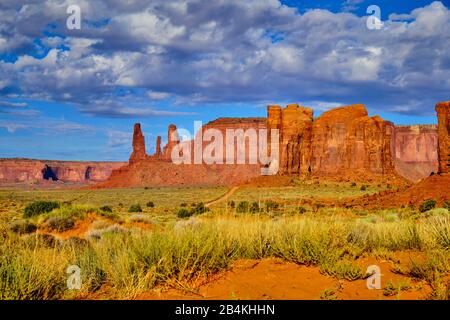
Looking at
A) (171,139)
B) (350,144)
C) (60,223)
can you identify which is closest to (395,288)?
(60,223)

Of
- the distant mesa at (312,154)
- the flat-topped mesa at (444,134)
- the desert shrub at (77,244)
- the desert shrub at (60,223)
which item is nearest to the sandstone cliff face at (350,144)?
the distant mesa at (312,154)

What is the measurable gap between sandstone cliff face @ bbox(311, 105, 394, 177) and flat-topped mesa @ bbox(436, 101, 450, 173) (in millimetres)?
38854

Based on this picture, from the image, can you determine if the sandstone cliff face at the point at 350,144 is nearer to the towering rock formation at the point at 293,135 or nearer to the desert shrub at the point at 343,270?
the towering rock formation at the point at 293,135

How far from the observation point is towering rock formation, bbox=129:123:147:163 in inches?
5881

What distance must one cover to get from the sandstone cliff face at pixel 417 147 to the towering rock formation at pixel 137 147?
94.2 metres

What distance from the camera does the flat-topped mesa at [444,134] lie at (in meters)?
45.0

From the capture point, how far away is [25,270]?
210 inches

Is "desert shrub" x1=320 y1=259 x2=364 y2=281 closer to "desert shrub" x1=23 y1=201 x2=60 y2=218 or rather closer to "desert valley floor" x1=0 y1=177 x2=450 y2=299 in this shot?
"desert valley floor" x1=0 y1=177 x2=450 y2=299

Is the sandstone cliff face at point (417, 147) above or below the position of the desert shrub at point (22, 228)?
above

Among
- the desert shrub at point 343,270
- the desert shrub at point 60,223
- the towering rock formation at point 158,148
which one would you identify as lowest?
the desert shrub at point 60,223

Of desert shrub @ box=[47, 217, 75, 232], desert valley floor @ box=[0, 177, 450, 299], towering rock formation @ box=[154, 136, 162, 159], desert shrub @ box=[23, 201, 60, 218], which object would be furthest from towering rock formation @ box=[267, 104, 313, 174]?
desert valley floor @ box=[0, 177, 450, 299]

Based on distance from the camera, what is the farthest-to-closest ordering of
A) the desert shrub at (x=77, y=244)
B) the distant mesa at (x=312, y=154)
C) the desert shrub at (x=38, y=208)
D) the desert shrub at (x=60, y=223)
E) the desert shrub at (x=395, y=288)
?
the distant mesa at (x=312, y=154)
the desert shrub at (x=38, y=208)
the desert shrub at (x=60, y=223)
the desert shrub at (x=77, y=244)
the desert shrub at (x=395, y=288)

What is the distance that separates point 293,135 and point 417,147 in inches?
3754
